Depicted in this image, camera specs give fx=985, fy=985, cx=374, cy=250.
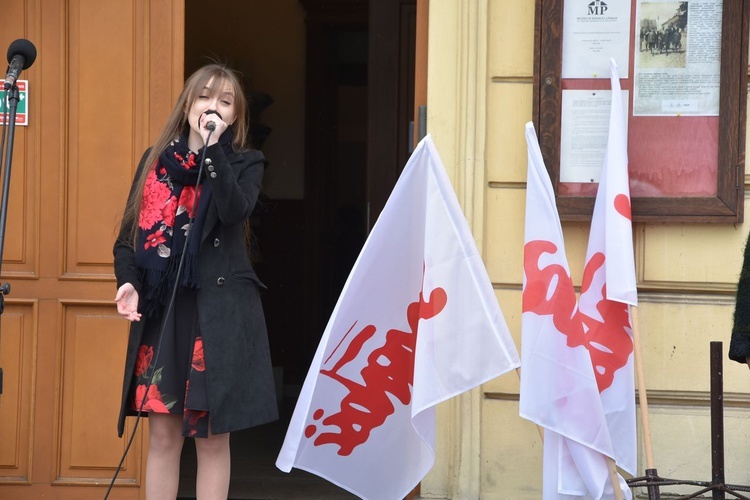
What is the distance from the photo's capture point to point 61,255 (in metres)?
4.41

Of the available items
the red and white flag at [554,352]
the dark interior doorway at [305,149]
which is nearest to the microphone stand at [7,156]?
the red and white flag at [554,352]

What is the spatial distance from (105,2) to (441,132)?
5.36 ft

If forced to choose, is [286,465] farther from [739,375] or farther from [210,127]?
[739,375]

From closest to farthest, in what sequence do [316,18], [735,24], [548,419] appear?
[548,419], [735,24], [316,18]

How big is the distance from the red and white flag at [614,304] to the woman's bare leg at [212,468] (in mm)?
1430

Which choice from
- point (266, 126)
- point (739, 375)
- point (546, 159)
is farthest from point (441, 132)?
point (266, 126)

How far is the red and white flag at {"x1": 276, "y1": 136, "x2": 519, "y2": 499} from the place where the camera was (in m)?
3.36

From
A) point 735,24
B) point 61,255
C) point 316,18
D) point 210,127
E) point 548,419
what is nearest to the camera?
point 210,127

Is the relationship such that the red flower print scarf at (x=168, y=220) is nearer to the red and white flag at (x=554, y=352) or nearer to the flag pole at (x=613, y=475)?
the red and white flag at (x=554, y=352)

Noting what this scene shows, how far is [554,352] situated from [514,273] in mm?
894

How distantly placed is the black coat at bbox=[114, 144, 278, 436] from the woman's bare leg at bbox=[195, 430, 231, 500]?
0.41ft

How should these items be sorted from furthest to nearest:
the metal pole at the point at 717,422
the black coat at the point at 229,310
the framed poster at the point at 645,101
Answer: the framed poster at the point at 645,101 < the metal pole at the point at 717,422 < the black coat at the point at 229,310

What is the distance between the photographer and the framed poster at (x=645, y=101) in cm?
406

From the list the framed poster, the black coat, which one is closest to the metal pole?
the framed poster
